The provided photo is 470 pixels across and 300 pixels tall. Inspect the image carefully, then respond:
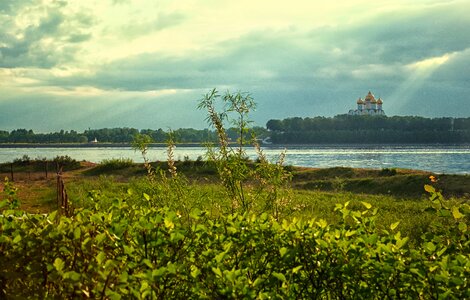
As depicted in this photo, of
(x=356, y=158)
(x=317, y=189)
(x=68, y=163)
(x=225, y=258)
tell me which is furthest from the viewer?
(x=356, y=158)

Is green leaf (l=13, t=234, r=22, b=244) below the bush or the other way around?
the other way around

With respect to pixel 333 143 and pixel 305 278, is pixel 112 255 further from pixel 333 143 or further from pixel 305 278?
→ pixel 333 143

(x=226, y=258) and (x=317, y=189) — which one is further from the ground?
(x=226, y=258)

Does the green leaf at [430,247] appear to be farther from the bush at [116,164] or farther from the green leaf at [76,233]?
the bush at [116,164]

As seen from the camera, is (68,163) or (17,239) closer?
(17,239)

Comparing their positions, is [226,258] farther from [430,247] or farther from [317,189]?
[317,189]

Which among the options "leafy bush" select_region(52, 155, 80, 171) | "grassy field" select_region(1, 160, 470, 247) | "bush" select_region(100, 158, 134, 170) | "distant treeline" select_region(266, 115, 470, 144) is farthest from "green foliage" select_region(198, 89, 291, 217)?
"distant treeline" select_region(266, 115, 470, 144)

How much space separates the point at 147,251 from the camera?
13.3ft

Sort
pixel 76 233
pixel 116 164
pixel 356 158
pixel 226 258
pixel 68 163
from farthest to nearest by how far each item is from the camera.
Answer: pixel 356 158 < pixel 68 163 < pixel 116 164 < pixel 226 258 < pixel 76 233

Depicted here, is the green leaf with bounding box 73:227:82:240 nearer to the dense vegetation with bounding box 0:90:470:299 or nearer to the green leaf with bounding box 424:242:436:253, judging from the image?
the dense vegetation with bounding box 0:90:470:299

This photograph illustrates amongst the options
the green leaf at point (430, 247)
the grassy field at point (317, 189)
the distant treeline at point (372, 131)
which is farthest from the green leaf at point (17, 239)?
the distant treeline at point (372, 131)

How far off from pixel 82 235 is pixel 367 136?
508ft

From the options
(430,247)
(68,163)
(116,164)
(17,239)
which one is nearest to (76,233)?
(17,239)

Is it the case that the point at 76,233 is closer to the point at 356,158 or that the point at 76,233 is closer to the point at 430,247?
the point at 430,247
